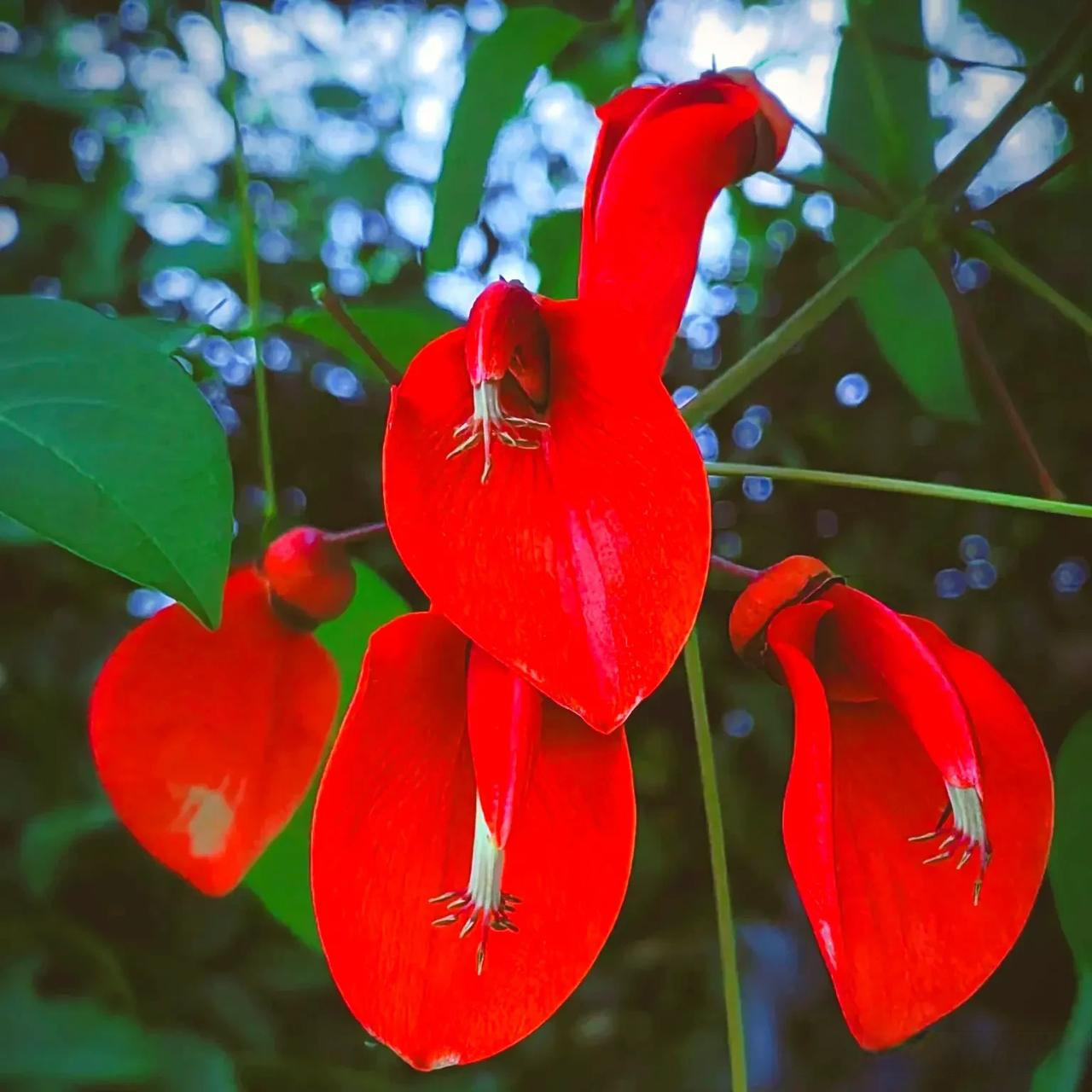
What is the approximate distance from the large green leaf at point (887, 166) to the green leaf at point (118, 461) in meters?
0.18

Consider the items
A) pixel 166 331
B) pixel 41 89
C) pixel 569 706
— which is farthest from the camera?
pixel 41 89

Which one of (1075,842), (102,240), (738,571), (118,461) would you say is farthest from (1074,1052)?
(102,240)

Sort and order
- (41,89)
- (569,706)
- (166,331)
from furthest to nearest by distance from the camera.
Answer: (41,89) → (166,331) → (569,706)

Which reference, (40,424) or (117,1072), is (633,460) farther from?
(117,1072)

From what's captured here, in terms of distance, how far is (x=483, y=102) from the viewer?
30cm

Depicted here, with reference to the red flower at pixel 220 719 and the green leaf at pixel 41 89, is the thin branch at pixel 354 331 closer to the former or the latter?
the red flower at pixel 220 719

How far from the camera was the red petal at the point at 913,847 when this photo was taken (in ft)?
0.63

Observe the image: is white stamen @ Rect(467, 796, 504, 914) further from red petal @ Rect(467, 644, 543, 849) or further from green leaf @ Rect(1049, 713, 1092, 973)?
green leaf @ Rect(1049, 713, 1092, 973)

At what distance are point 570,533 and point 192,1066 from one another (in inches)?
9.6

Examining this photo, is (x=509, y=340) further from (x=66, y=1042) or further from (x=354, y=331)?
(x=66, y=1042)

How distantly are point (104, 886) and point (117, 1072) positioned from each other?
0.07 meters

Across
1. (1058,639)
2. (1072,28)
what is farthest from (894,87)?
(1058,639)

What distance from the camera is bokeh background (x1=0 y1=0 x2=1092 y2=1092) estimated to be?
1.00 feet

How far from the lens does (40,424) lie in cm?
18
